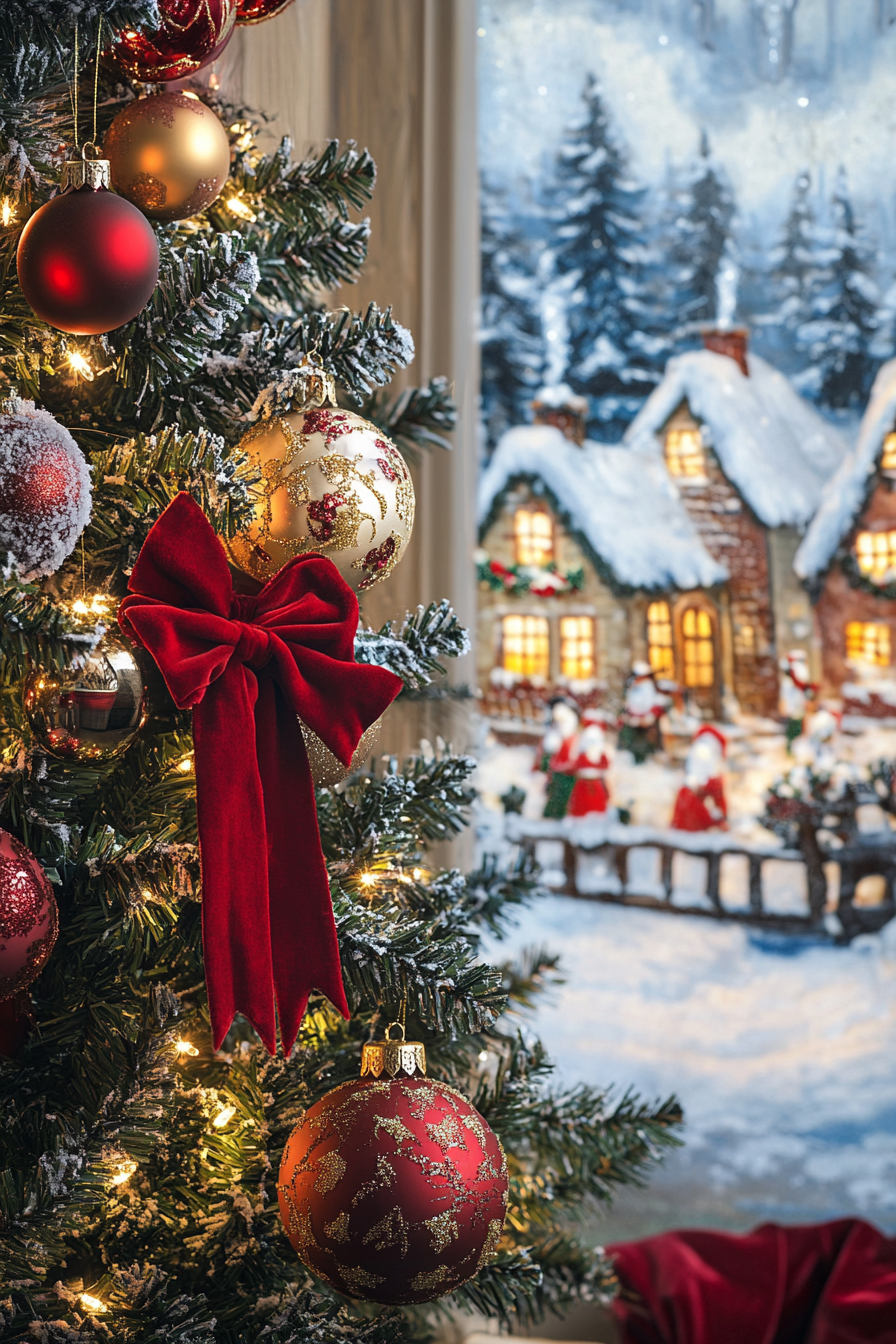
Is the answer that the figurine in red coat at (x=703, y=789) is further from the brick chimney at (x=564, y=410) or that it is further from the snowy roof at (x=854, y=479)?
the brick chimney at (x=564, y=410)

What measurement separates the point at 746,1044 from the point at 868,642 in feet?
1.98

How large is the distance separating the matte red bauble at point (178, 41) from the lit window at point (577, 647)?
1029 mm

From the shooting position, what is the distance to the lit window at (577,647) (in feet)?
5.33

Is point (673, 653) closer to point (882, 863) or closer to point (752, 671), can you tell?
point (752, 671)

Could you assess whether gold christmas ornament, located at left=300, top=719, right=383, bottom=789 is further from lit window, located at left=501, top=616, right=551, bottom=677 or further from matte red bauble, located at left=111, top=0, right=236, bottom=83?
lit window, located at left=501, top=616, right=551, bottom=677

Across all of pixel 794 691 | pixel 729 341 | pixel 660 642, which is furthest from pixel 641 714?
pixel 729 341

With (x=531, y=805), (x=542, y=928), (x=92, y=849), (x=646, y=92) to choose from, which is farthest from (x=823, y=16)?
(x=92, y=849)

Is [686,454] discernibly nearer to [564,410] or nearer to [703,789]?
[564,410]

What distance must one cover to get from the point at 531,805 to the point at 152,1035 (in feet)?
3.48

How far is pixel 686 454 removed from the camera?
5.31 feet

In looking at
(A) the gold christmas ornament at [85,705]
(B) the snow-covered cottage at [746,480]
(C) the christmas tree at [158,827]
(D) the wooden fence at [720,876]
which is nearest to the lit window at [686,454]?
(B) the snow-covered cottage at [746,480]

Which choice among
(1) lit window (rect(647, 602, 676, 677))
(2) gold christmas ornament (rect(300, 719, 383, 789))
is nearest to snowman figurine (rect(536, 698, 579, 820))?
(1) lit window (rect(647, 602, 676, 677))

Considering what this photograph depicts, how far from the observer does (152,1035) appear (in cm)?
61

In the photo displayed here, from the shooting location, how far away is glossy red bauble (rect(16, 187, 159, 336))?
57 centimetres
